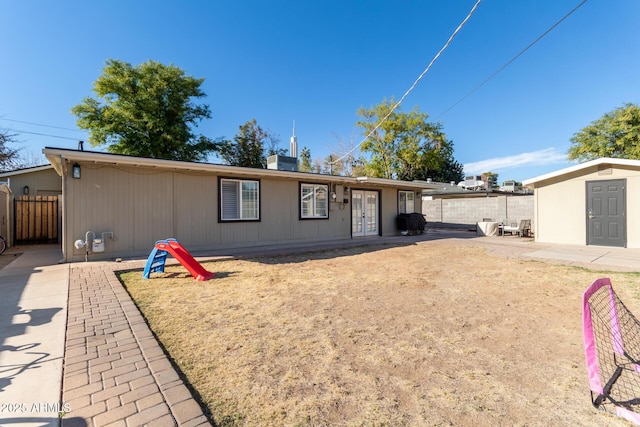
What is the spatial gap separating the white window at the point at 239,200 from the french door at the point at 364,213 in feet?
14.4

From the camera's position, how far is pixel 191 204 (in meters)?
8.09

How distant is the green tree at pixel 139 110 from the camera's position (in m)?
20.7

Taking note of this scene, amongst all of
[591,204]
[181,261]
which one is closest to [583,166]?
[591,204]

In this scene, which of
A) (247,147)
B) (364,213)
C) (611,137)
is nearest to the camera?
(364,213)

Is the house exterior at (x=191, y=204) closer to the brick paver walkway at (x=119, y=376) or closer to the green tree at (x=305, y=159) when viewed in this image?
the brick paver walkway at (x=119, y=376)

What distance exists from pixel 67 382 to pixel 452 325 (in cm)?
352

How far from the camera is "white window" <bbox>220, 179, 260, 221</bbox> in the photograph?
8.69 meters

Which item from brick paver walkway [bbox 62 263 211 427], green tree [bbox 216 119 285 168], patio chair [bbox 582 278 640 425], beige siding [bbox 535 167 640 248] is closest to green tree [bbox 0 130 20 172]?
green tree [bbox 216 119 285 168]

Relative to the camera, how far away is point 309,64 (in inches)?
616

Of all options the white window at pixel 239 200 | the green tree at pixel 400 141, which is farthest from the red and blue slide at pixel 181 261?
the green tree at pixel 400 141

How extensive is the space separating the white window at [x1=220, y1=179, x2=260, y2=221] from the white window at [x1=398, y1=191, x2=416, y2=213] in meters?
7.29

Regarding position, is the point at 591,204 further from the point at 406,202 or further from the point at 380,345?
the point at 380,345

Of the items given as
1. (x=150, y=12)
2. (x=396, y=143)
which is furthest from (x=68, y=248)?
(x=396, y=143)

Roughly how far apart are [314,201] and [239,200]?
Result: 296 cm
